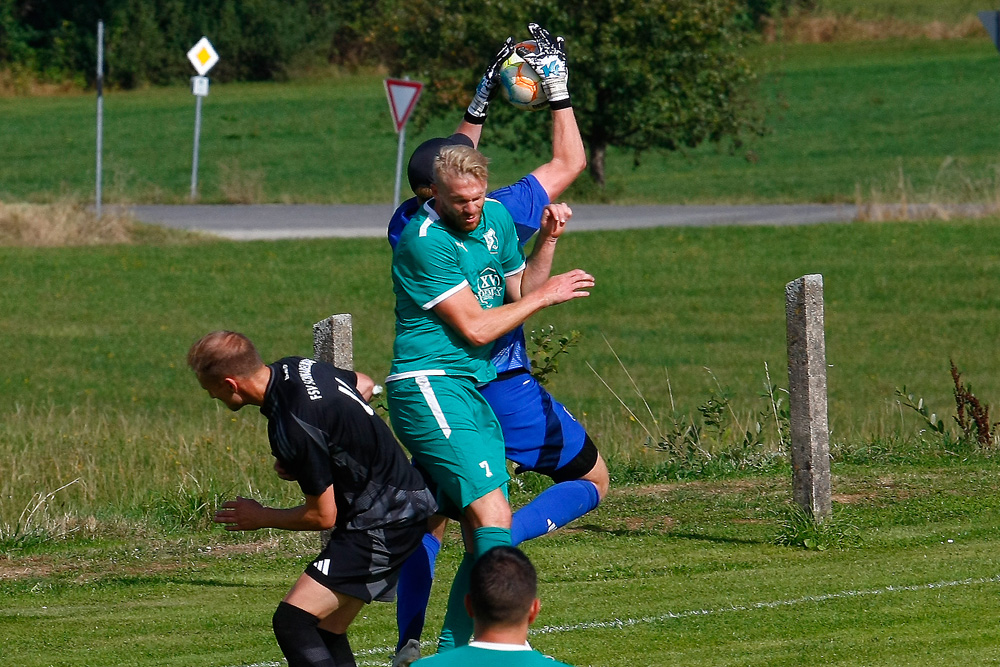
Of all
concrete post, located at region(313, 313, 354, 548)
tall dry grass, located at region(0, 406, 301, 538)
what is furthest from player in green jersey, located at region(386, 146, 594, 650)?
tall dry grass, located at region(0, 406, 301, 538)

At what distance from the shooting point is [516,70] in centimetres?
707

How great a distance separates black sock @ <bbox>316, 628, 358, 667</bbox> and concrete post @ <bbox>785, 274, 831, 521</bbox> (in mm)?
3545

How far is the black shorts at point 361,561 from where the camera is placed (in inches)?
207

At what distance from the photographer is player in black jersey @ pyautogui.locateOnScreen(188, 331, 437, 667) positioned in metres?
5.14

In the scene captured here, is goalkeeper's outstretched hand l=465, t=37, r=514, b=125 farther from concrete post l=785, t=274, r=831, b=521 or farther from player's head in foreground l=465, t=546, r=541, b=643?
player's head in foreground l=465, t=546, r=541, b=643

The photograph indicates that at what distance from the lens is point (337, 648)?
17.7 feet

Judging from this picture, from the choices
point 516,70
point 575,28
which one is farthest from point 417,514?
point 575,28

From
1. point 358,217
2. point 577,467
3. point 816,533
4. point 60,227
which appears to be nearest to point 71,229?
point 60,227

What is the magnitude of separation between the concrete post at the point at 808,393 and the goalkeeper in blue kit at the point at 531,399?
6.00ft

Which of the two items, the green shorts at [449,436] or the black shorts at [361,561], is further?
the green shorts at [449,436]

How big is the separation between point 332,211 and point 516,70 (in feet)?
87.0

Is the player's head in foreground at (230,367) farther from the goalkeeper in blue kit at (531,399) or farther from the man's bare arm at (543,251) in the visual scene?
the man's bare arm at (543,251)

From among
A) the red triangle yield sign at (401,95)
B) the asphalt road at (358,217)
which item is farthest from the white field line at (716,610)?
the asphalt road at (358,217)

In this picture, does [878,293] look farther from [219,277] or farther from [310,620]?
[310,620]
